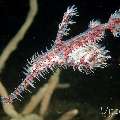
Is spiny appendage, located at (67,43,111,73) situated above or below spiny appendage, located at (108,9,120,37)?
below

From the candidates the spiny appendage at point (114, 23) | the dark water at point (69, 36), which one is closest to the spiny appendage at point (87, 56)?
the spiny appendage at point (114, 23)

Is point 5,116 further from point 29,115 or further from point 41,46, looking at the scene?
point 41,46

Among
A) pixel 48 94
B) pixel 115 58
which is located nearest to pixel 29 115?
pixel 48 94

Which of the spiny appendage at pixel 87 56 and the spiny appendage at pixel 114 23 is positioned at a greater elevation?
the spiny appendage at pixel 114 23

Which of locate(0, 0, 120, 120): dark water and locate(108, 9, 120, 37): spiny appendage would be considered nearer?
locate(108, 9, 120, 37): spiny appendage

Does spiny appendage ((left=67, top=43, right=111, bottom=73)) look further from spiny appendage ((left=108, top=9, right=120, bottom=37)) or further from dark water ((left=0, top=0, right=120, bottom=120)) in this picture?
dark water ((left=0, top=0, right=120, bottom=120))

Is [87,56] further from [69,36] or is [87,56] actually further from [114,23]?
[69,36]

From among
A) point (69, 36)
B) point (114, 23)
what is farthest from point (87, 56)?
point (69, 36)

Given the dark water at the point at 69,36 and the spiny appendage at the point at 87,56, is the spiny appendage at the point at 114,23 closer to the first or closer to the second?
the spiny appendage at the point at 87,56

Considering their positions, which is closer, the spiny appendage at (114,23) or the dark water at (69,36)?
the spiny appendage at (114,23)

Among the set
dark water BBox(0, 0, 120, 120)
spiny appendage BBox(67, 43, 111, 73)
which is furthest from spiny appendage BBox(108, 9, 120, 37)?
dark water BBox(0, 0, 120, 120)

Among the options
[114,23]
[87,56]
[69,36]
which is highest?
[69,36]
